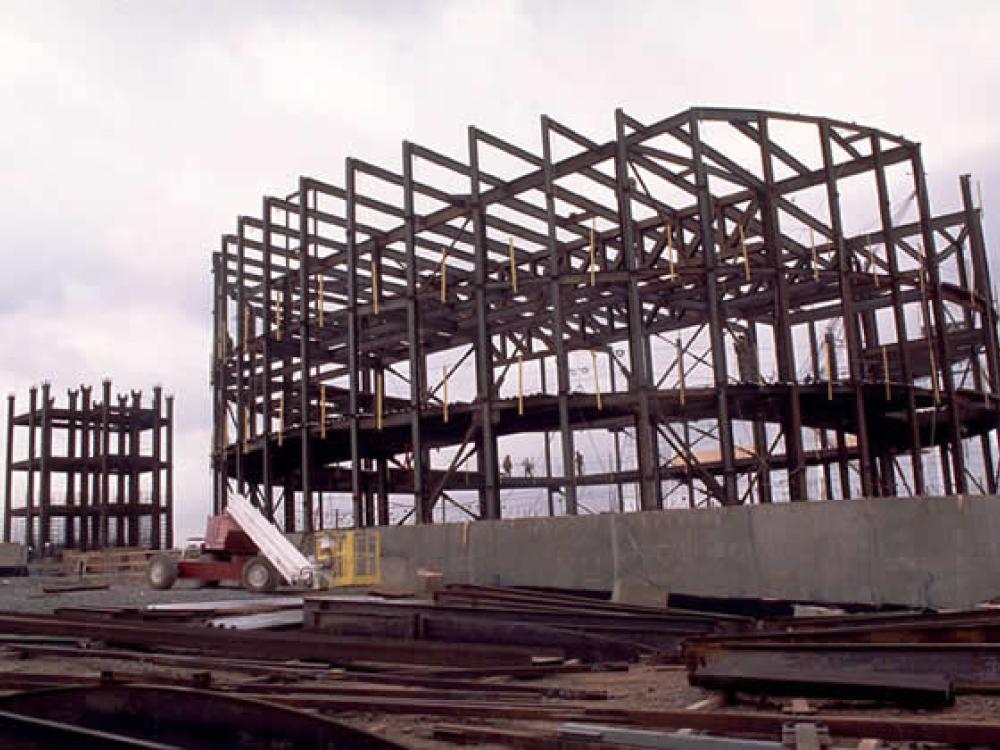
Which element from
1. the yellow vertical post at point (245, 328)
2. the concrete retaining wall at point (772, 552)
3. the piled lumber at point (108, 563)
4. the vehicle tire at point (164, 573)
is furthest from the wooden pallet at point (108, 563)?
the concrete retaining wall at point (772, 552)

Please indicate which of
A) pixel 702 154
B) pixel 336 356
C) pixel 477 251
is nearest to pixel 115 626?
pixel 477 251

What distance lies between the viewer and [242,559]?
63.7ft

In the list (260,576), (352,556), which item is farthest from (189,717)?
(352,556)

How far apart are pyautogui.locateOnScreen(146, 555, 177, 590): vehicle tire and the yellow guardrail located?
3417 mm

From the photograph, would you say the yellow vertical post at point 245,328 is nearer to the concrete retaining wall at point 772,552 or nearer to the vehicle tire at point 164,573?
the vehicle tire at point 164,573

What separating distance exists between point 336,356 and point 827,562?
22451 millimetres

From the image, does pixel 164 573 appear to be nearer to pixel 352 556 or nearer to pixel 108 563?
pixel 352 556

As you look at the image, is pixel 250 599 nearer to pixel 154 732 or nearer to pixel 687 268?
pixel 154 732

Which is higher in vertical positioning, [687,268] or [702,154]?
[702,154]

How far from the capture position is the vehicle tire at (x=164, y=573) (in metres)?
19.8

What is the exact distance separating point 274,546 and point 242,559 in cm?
202

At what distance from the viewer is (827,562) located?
12664 mm

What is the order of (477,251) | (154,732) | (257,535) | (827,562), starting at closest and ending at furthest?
(154,732)
(827,562)
(257,535)
(477,251)

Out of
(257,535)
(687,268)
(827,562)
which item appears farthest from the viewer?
(687,268)
